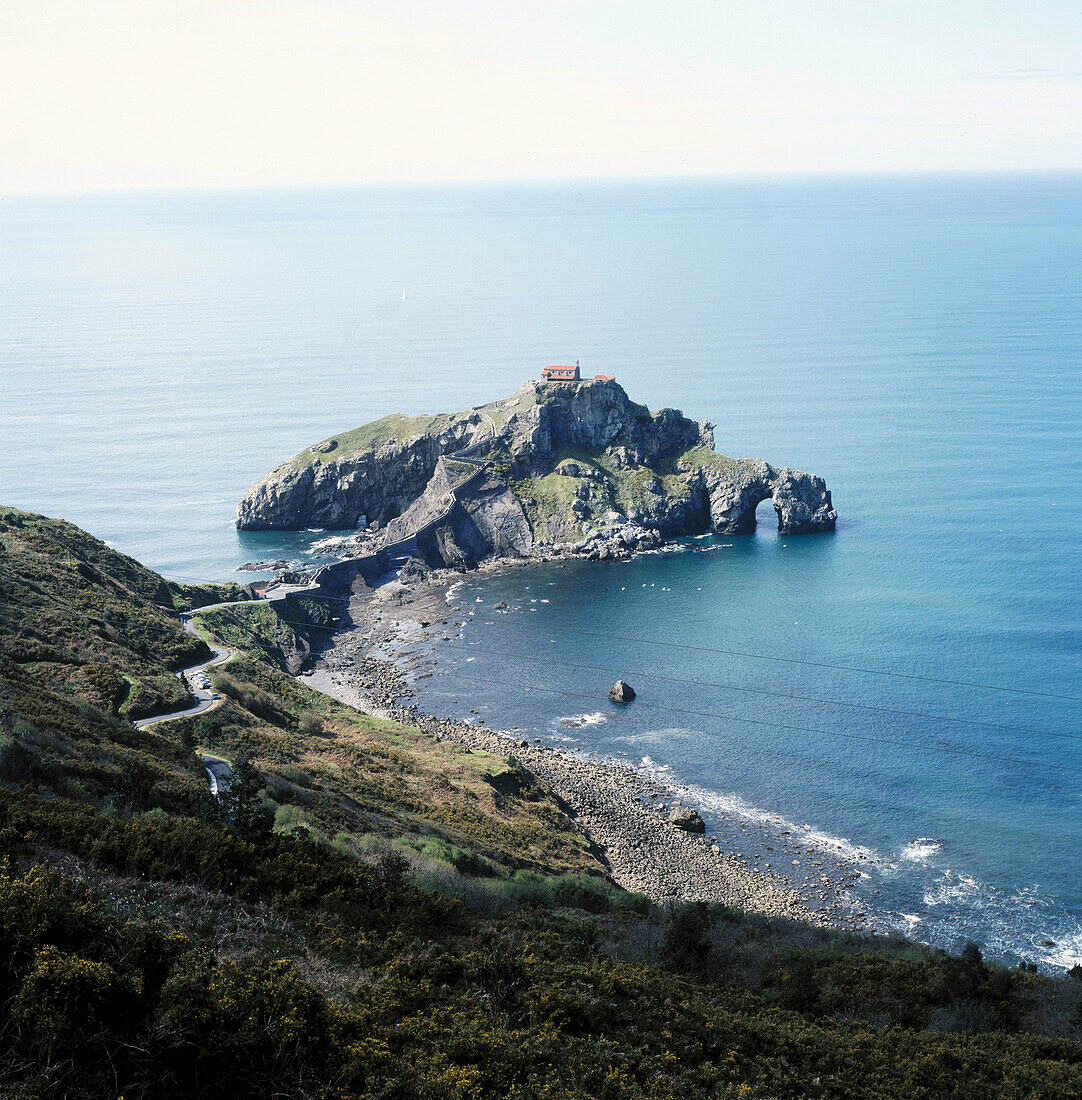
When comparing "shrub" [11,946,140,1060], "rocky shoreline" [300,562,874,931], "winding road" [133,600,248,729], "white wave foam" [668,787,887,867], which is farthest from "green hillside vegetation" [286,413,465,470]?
"shrub" [11,946,140,1060]

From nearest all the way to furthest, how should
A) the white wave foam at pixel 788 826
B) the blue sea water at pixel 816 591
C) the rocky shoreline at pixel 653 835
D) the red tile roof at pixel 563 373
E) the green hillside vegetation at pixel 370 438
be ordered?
the rocky shoreline at pixel 653 835 < the white wave foam at pixel 788 826 < the blue sea water at pixel 816 591 < the green hillside vegetation at pixel 370 438 < the red tile roof at pixel 563 373

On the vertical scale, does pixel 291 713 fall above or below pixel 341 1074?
below

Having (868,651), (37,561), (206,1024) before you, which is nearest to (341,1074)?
(206,1024)

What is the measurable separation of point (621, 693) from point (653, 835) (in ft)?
64.4

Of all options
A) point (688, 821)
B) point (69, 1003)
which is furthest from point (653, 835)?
point (69, 1003)

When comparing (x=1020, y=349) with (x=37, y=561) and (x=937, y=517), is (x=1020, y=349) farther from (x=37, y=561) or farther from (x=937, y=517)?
(x=37, y=561)

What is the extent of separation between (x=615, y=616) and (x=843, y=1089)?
70.8 metres

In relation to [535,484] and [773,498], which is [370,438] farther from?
[773,498]

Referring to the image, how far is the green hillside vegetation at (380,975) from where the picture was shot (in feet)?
55.9

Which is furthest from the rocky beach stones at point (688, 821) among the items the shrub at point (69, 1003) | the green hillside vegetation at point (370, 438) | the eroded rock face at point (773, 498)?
the green hillside vegetation at point (370, 438)

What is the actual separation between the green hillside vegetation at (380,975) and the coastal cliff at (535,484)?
2648 inches

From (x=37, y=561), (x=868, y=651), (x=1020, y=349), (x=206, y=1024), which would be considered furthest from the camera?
(x=1020, y=349)

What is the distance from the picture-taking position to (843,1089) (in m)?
21.5

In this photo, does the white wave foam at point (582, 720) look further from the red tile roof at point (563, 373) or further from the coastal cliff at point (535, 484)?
the red tile roof at point (563, 373)
